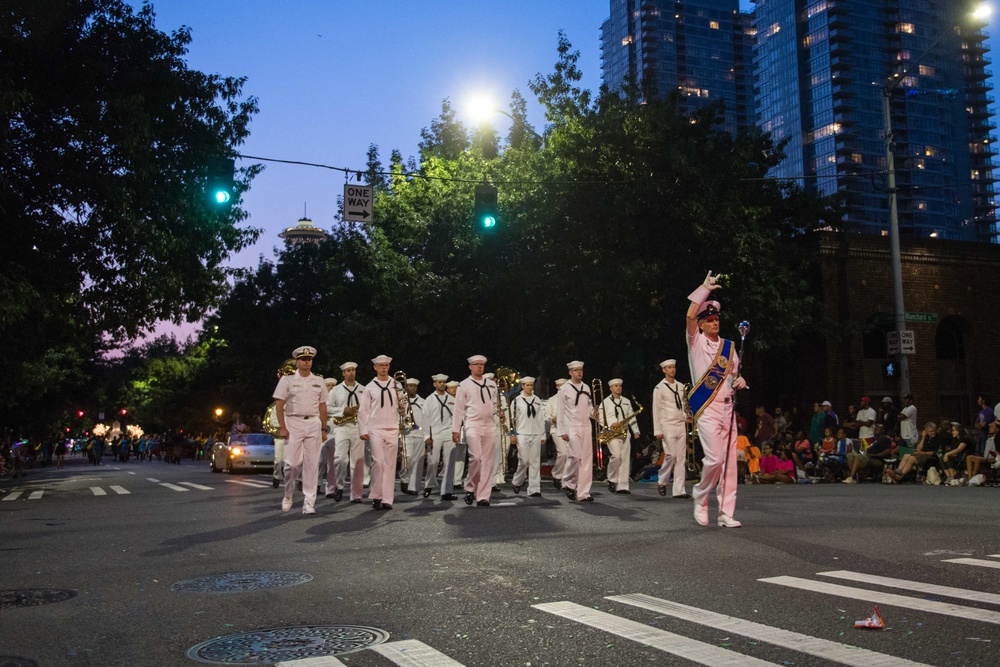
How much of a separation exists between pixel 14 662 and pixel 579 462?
11463mm

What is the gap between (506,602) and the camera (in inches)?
245

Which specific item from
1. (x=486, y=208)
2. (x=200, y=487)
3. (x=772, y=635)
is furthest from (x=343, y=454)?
(x=772, y=635)

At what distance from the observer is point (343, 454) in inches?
672

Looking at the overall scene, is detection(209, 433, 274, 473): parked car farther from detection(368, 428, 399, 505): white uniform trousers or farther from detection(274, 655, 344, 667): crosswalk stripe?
detection(274, 655, 344, 667): crosswalk stripe

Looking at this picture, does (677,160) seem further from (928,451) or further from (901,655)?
(901,655)

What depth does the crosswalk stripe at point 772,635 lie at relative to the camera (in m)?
4.60

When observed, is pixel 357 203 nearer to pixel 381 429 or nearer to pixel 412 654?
pixel 381 429

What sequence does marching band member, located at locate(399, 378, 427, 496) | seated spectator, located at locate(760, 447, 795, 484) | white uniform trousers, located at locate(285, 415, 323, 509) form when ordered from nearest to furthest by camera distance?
white uniform trousers, located at locate(285, 415, 323, 509) → marching band member, located at locate(399, 378, 427, 496) → seated spectator, located at locate(760, 447, 795, 484)

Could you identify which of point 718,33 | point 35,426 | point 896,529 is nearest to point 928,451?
point 896,529

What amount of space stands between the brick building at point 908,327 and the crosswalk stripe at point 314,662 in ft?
91.0

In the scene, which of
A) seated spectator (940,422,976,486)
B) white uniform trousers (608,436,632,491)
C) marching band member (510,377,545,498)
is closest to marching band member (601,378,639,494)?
white uniform trousers (608,436,632,491)

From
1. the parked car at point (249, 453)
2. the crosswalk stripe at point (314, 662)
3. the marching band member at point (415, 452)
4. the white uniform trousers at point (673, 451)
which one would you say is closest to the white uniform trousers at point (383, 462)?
the marching band member at point (415, 452)

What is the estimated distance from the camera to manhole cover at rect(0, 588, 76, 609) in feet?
21.7

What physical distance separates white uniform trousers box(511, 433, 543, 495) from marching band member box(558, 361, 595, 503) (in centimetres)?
Result: 57
